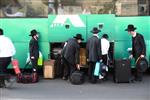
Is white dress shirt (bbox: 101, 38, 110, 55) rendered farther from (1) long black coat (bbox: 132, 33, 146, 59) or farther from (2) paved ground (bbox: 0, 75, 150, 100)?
(2) paved ground (bbox: 0, 75, 150, 100)

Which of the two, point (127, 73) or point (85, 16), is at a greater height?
point (85, 16)

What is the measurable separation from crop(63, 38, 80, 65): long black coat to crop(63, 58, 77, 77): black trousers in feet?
0.64

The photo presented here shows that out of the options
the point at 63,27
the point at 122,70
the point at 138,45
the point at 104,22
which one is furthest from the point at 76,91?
the point at 104,22

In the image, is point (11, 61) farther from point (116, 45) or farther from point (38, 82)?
point (116, 45)

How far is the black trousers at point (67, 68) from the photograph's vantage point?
14.1 m

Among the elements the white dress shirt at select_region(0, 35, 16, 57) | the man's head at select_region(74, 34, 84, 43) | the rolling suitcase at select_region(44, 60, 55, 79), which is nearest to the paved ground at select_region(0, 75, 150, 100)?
the rolling suitcase at select_region(44, 60, 55, 79)

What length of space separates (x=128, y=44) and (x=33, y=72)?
3.02m

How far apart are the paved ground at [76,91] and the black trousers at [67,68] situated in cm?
28

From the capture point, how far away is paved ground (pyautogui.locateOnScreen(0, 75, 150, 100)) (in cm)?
1206

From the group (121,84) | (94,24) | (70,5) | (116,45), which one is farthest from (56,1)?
(121,84)

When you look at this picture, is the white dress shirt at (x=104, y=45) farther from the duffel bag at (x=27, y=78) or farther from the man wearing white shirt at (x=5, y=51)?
the man wearing white shirt at (x=5, y=51)

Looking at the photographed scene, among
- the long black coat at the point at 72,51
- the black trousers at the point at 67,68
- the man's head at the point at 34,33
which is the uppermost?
the man's head at the point at 34,33

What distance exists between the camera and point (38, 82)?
14.1 meters

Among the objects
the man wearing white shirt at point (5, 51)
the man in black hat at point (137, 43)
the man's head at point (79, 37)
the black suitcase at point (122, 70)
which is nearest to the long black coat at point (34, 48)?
the man wearing white shirt at point (5, 51)
